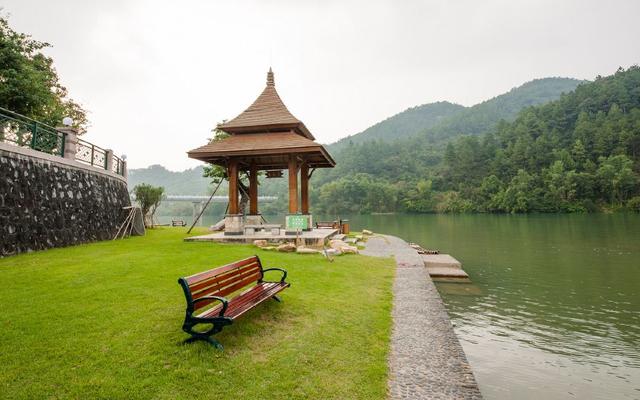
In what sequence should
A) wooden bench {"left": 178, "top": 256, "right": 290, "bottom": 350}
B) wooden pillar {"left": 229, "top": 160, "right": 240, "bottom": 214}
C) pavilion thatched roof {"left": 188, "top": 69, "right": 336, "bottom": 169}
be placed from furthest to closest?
1. wooden pillar {"left": 229, "top": 160, "right": 240, "bottom": 214}
2. pavilion thatched roof {"left": 188, "top": 69, "right": 336, "bottom": 169}
3. wooden bench {"left": 178, "top": 256, "right": 290, "bottom": 350}

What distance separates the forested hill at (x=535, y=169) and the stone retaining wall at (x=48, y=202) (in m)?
78.7

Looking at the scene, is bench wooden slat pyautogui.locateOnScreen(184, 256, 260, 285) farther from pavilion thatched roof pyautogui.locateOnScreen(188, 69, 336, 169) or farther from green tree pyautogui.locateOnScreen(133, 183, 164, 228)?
green tree pyautogui.locateOnScreen(133, 183, 164, 228)

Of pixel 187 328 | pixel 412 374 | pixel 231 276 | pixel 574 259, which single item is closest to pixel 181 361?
pixel 187 328

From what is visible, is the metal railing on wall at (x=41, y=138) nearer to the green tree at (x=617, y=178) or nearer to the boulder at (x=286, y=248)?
the boulder at (x=286, y=248)

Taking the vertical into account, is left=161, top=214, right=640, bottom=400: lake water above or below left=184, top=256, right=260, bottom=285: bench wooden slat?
below

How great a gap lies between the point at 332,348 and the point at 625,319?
27.8 ft

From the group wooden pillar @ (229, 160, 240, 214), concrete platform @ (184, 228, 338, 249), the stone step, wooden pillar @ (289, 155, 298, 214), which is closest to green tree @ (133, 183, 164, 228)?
concrete platform @ (184, 228, 338, 249)

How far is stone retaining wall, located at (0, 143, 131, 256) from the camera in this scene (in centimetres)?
1108

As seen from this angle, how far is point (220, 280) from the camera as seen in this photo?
17.4ft

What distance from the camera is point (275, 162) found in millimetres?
20094

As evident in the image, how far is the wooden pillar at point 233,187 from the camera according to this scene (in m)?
16.8

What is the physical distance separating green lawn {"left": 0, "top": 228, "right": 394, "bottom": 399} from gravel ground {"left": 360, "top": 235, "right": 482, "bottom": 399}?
0.21 metres

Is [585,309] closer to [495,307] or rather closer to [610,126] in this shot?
[495,307]

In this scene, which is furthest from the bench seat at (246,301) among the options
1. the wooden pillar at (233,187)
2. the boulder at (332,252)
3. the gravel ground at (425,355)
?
the wooden pillar at (233,187)
